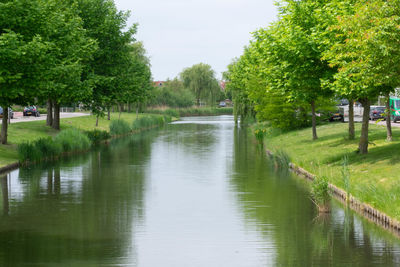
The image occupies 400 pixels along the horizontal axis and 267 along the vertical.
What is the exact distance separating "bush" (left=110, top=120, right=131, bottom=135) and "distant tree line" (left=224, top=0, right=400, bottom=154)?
85.9 ft

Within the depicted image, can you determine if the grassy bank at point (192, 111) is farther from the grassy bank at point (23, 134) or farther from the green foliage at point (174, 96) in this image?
the grassy bank at point (23, 134)

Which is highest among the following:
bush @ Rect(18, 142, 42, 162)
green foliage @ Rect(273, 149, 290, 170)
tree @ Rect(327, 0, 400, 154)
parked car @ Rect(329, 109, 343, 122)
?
tree @ Rect(327, 0, 400, 154)

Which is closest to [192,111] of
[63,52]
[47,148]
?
[63,52]

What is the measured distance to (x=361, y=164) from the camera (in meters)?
24.4

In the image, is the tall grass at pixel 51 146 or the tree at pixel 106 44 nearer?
the tall grass at pixel 51 146

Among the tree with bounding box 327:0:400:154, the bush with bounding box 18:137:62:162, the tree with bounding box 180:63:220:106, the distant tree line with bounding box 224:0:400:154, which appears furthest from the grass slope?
the tree with bounding box 180:63:220:106

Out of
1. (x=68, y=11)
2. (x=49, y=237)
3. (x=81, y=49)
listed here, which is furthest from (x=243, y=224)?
(x=68, y=11)

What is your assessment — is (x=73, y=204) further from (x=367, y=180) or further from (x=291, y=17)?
(x=291, y=17)

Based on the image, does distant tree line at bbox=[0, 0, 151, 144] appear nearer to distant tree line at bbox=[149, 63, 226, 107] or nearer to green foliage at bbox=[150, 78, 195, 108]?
green foliage at bbox=[150, 78, 195, 108]

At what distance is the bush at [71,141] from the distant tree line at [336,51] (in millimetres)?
13170

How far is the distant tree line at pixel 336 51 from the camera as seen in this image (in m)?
19.8

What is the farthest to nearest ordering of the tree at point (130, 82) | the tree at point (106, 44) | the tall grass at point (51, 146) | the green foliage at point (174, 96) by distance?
the green foliage at point (174, 96) → the tree at point (130, 82) → the tree at point (106, 44) → the tall grass at point (51, 146)

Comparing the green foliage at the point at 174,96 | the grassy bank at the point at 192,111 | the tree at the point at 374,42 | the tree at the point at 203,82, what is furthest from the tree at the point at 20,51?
the tree at the point at 203,82

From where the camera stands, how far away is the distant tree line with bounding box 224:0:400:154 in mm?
19844
